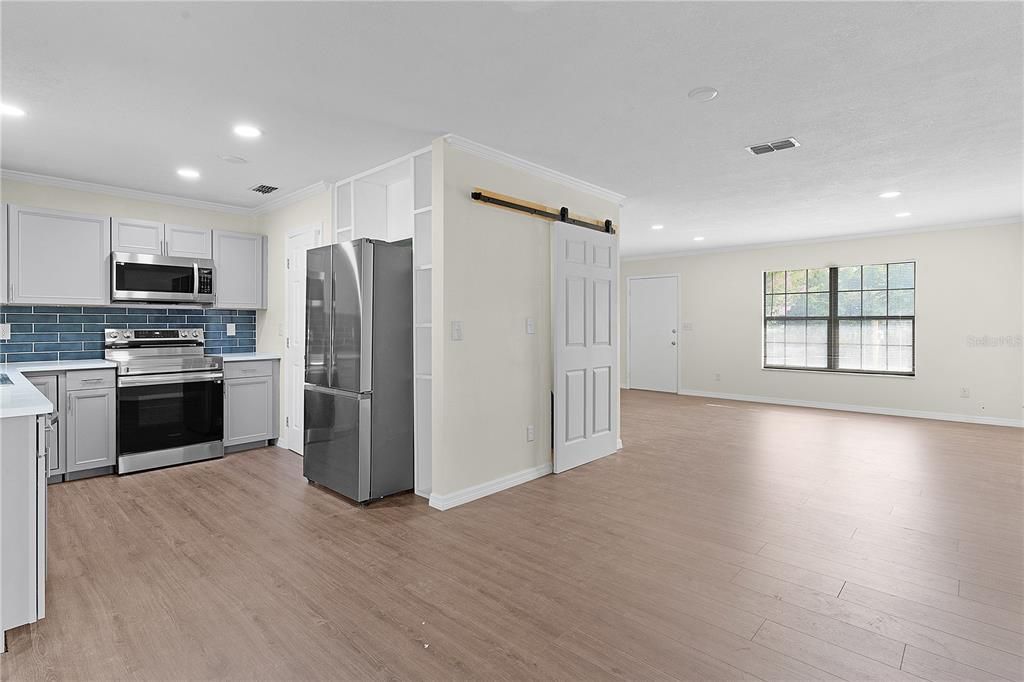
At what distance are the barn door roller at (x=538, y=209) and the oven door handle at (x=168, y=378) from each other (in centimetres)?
303

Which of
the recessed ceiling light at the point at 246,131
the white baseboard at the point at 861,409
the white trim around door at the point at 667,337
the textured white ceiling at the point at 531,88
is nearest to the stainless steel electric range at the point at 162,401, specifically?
the textured white ceiling at the point at 531,88

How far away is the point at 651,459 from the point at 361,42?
3982mm

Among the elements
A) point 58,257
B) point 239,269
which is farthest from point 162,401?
point 239,269

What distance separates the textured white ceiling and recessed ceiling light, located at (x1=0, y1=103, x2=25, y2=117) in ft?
0.21

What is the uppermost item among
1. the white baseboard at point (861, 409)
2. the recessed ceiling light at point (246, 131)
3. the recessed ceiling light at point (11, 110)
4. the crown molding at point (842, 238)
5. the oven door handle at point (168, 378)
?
the crown molding at point (842, 238)

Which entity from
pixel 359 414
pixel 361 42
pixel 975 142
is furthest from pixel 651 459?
pixel 361 42

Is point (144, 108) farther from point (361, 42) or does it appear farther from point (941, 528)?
point (941, 528)

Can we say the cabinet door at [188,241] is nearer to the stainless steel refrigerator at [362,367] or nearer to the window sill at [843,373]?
the stainless steel refrigerator at [362,367]

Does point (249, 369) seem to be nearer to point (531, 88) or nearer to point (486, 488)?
point (486, 488)

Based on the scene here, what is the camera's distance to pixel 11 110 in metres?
3.05

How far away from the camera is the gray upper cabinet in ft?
15.4

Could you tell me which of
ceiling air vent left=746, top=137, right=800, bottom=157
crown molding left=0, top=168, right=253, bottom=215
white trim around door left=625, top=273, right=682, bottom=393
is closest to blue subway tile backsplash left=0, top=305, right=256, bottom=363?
crown molding left=0, top=168, right=253, bottom=215

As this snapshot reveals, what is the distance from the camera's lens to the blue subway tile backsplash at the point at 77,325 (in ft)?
14.5

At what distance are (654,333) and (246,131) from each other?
25.1ft
